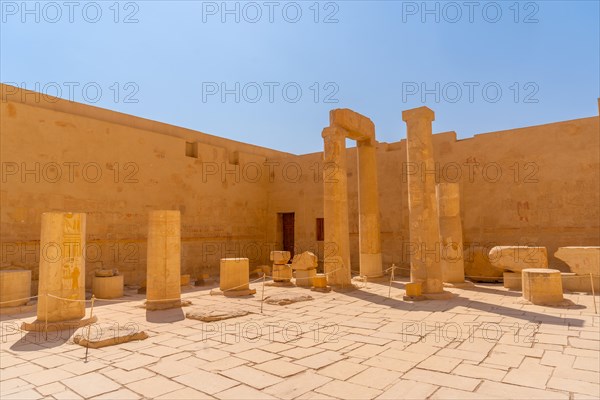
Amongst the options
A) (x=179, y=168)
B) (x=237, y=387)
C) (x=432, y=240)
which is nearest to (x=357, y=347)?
(x=237, y=387)

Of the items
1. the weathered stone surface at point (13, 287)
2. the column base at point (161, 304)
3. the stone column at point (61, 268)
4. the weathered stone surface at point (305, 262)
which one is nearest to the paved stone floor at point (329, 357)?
the column base at point (161, 304)

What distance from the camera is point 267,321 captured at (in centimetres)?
741

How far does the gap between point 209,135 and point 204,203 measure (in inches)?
127

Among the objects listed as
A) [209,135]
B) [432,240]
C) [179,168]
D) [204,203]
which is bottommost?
[432,240]

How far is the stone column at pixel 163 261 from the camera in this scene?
8.99m

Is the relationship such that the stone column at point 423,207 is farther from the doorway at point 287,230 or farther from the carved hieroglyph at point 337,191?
the doorway at point 287,230

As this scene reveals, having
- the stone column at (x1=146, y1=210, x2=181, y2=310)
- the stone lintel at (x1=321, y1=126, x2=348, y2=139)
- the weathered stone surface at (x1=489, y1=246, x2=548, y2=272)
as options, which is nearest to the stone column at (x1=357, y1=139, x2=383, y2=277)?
the stone lintel at (x1=321, y1=126, x2=348, y2=139)

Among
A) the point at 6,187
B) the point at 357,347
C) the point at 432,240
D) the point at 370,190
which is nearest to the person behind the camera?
the point at 357,347

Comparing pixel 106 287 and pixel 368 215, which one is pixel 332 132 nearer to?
pixel 368 215

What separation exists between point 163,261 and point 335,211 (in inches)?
188

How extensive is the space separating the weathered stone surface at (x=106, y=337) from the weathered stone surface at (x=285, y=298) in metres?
3.46

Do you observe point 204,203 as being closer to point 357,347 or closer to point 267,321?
point 267,321

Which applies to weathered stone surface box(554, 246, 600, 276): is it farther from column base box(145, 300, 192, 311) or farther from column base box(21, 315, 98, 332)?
column base box(21, 315, 98, 332)

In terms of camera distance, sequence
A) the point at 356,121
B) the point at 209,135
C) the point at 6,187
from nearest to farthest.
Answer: the point at 6,187 < the point at 356,121 < the point at 209,135
